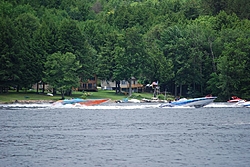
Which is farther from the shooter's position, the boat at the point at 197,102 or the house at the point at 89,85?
the house at the point at 89,85

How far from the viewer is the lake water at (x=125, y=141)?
38.2m

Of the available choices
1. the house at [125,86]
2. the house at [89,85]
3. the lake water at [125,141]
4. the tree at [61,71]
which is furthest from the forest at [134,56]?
the lake water at [125,141]

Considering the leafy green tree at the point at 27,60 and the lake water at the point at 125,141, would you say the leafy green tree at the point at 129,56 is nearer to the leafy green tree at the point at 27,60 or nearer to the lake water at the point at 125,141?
the leafy green tree at the point at 27,60

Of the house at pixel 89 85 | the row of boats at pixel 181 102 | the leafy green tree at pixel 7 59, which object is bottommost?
the row of boats at pixel 181 102

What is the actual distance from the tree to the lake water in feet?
137

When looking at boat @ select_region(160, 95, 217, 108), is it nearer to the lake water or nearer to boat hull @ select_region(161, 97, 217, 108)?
boat hull @ select_region(161, 97, 217, 108)

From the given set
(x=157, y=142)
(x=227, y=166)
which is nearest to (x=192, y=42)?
(x=157, y=142)

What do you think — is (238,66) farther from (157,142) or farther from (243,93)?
(157,142)

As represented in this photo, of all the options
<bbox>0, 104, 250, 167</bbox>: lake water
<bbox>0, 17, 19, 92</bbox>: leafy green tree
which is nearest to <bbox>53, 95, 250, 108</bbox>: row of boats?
<bbox>0, 104, 250, 167</bbox>: lake water

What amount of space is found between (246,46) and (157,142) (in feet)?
245

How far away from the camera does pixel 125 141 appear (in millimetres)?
47656

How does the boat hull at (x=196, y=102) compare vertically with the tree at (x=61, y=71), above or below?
below

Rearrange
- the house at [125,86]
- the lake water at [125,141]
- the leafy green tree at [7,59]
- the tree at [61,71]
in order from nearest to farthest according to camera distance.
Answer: the lake water at [125,141] → the leafy green tree at [7,59] → the tree at [61,71] → the house at [125,86]

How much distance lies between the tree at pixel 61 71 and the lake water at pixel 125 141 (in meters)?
41.9
